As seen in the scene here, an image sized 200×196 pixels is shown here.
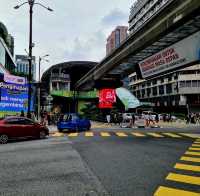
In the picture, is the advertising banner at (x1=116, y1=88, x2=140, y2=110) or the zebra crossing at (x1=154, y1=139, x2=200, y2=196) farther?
the advertising banner at (x1=116, y1=88, x2=140, y2=110)

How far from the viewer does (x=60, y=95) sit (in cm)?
8406

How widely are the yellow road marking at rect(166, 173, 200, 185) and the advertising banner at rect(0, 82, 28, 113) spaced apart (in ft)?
61.0

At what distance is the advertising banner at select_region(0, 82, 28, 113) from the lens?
24406 mm

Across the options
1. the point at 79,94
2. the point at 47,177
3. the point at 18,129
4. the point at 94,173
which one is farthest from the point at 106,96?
the point at 79,94

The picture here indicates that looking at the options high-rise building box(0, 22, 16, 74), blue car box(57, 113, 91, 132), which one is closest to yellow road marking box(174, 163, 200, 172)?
blue car box(57, 113, 91, 132)

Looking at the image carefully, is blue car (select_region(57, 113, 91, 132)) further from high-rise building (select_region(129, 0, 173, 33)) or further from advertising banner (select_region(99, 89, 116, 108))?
high-rise building (select_region(129, 0, 173, 33))

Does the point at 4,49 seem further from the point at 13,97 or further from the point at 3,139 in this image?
the point at 3,139

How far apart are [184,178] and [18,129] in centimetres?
1311

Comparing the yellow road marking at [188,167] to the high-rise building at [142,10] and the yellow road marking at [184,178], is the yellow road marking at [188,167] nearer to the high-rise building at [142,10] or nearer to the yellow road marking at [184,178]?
the yellow road marking at [184,178]

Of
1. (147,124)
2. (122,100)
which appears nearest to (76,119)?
(147,124)

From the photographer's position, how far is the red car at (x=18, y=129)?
18188 mm

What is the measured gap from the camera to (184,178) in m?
7.93

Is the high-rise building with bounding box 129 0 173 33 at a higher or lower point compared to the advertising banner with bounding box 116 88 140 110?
higher

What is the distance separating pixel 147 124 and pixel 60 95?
1925 inches
